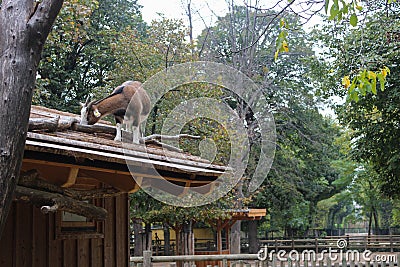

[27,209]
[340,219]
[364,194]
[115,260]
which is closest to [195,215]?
[115,260]

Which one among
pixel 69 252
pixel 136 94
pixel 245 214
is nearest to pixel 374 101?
pixel 245 214

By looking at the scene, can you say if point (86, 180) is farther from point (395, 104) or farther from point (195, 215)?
point (395, 104)

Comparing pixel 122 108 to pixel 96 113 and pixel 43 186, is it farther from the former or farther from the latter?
pixel 43 186

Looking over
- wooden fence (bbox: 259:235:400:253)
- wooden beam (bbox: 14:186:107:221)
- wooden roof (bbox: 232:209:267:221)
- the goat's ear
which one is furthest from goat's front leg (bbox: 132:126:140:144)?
wooden fence (bbox: 259:235:400:253)

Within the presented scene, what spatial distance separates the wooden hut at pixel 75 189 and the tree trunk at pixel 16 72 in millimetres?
1602

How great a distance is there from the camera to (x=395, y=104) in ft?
53.4

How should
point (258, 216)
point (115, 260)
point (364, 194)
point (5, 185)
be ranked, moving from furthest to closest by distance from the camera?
point (364, 194)
point (258, 216)
point (115, 260)
point (5, 185)

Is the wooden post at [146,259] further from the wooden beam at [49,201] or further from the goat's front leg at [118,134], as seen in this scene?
the wooden beam at [49,201]

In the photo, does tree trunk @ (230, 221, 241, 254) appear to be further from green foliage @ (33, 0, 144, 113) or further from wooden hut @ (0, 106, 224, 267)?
wooden hut @ (0, 106, 224, 267)

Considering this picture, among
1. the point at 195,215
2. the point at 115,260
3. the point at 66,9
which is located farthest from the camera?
the point at 195,215

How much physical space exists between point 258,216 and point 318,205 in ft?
55.7

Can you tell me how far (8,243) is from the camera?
18.2 ft

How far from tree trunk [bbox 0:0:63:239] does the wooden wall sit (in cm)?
307

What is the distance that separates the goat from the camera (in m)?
6.32
